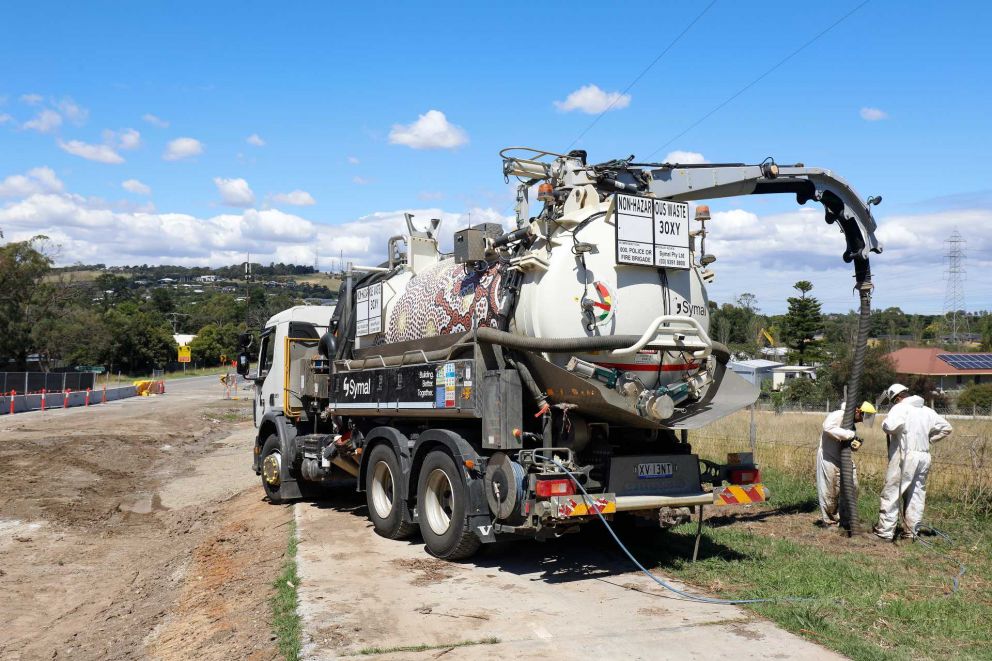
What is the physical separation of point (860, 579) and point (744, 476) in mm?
1595

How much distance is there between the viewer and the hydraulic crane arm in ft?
30.0

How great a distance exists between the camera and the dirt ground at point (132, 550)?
7.44 metres

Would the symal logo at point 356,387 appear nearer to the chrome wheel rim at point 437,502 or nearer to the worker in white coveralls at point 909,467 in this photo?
the chrome wheel rim at point 437,502

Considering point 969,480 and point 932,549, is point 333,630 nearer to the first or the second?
point 932,549

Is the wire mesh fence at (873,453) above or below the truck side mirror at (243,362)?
below

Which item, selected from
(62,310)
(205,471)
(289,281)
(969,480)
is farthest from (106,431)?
(289,281)

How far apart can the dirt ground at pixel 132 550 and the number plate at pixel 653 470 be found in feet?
12.4

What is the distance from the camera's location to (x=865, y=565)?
8297 mm

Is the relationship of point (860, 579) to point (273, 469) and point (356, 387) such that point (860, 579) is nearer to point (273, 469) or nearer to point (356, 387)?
point (356, 387)

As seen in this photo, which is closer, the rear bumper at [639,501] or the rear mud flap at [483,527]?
the rear bumper at [639,501]

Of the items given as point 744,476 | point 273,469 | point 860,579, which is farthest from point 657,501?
point 273,469

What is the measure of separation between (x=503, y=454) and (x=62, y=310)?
240 ft

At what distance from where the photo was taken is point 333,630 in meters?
6.34

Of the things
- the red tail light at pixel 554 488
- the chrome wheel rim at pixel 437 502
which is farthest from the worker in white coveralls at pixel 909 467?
the chrome wheel rim at pixel 437 502
